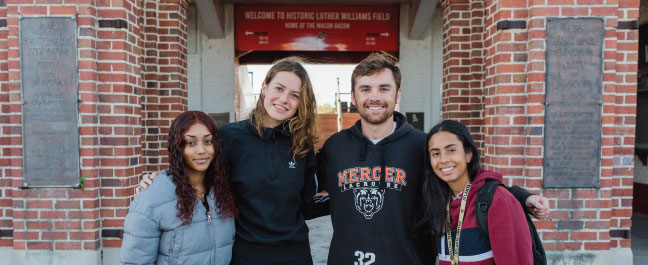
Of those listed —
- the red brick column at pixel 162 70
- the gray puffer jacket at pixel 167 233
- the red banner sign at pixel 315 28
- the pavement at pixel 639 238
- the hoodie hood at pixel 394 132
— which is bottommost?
the pavement at pixel 639 238

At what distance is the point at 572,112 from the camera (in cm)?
336

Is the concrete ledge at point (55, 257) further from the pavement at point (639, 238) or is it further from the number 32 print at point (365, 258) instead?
the pavement at point (639, 238)

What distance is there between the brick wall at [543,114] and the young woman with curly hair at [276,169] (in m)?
2.03

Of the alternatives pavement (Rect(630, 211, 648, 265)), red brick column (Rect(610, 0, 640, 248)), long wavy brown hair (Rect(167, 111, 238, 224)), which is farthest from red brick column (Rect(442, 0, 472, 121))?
long wavy brown hair (Rect(167, 111, 238, 224))

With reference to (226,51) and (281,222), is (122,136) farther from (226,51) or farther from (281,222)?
(226,51)

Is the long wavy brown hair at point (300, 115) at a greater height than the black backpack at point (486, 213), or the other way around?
the long wavy brown hair at point (300, 115)

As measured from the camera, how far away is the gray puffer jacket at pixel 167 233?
5.80 ft

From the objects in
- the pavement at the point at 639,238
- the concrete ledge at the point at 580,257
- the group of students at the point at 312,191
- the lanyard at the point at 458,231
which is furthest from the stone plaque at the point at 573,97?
the pavement at the point at 639,238

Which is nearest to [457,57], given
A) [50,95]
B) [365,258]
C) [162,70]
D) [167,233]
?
[365,258]

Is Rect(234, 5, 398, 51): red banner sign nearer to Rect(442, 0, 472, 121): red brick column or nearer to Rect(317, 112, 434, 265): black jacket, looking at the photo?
Rect(442, 0, 472, 121): red brick column

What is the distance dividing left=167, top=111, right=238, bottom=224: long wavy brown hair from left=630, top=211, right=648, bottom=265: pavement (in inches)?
195

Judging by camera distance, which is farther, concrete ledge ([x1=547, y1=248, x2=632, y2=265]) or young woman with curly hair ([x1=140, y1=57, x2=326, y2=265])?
concrete ledge ([x1=547, y1=248, x2=632, y2=265])

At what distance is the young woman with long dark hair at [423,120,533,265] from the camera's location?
1705 millimetres

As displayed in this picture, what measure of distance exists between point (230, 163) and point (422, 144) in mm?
1126
